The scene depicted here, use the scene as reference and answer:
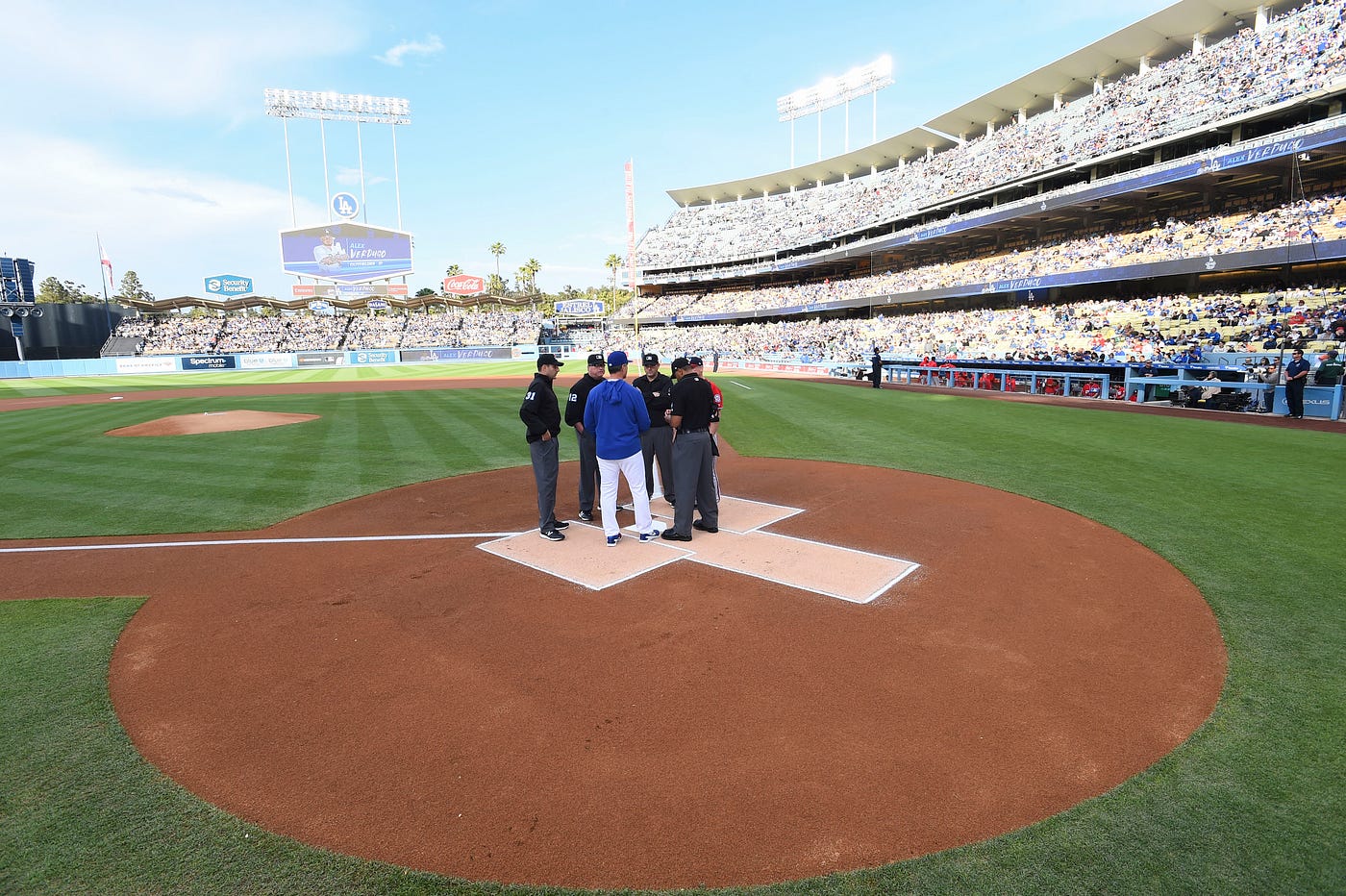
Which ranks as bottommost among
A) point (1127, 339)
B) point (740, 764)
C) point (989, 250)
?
point (740, 764)

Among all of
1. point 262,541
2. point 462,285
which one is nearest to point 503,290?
point 462,285

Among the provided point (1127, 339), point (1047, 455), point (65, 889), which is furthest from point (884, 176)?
point (65, 889)

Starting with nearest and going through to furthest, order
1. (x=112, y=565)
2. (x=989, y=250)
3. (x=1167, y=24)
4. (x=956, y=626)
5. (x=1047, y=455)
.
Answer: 1. (x=956, y=626)
2. (x=112, y=565)
3. (x=1047, y=455)
4. (x=1167, y=24)
5. (x=989, y=250)

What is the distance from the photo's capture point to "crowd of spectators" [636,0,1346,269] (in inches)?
1069

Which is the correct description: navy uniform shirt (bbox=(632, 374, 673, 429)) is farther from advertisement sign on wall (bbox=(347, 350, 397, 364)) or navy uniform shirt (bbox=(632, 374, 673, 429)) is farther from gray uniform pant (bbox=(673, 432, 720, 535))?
advertisement sign on wall (bbox=(347, 350, 397, 364))

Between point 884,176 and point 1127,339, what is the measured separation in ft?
127

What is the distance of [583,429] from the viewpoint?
801 cm

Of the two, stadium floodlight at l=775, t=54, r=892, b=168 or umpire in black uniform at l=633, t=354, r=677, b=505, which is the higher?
stadium floodlight at l=775, t=54, r=892, b=168

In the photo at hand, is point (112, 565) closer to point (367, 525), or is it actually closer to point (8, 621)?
point (8, 621)

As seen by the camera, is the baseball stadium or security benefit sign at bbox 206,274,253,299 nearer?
the baseball stadium

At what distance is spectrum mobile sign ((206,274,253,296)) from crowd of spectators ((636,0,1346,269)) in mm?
55664

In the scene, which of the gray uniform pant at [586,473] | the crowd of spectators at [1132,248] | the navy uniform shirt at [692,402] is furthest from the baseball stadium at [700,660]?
the crowd of spectators at [1132,248]

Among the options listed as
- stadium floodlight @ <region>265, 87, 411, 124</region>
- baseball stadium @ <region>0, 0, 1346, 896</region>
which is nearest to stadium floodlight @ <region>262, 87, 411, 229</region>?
stadium floodlight @ <region>265, 87, 411, 124</region>

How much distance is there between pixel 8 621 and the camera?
5.45 metres
